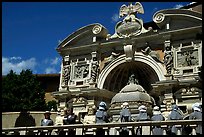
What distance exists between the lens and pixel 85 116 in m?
21.4

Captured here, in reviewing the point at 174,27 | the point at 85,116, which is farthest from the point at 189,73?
the point at 85,116

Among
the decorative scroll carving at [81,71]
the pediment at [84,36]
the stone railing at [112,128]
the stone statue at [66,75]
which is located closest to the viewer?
the stone railing at [112,128]

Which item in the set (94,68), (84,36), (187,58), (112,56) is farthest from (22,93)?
(187,58)

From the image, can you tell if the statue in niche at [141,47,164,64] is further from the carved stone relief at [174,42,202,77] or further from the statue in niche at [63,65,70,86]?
the statue in niche at [63,65,70,86]

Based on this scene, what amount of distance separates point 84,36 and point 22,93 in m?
9.37

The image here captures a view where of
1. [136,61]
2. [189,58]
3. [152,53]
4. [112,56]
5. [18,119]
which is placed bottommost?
[18,119]

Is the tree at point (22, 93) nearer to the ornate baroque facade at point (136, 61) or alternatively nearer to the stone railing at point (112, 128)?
the ornate baroque facade at point (136, 61)

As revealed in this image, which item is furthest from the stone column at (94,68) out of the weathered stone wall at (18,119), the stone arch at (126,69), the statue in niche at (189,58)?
the statue in niche at (189,58)

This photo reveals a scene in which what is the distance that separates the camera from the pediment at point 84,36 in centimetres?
2308

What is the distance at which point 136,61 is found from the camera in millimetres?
21328

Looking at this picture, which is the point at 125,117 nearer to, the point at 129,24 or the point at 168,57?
the point at 168,57

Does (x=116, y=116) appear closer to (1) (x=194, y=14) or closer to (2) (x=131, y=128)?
(2) (x=131, y=128)

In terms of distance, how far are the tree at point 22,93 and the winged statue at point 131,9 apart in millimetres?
11067

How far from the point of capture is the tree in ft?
93.0
